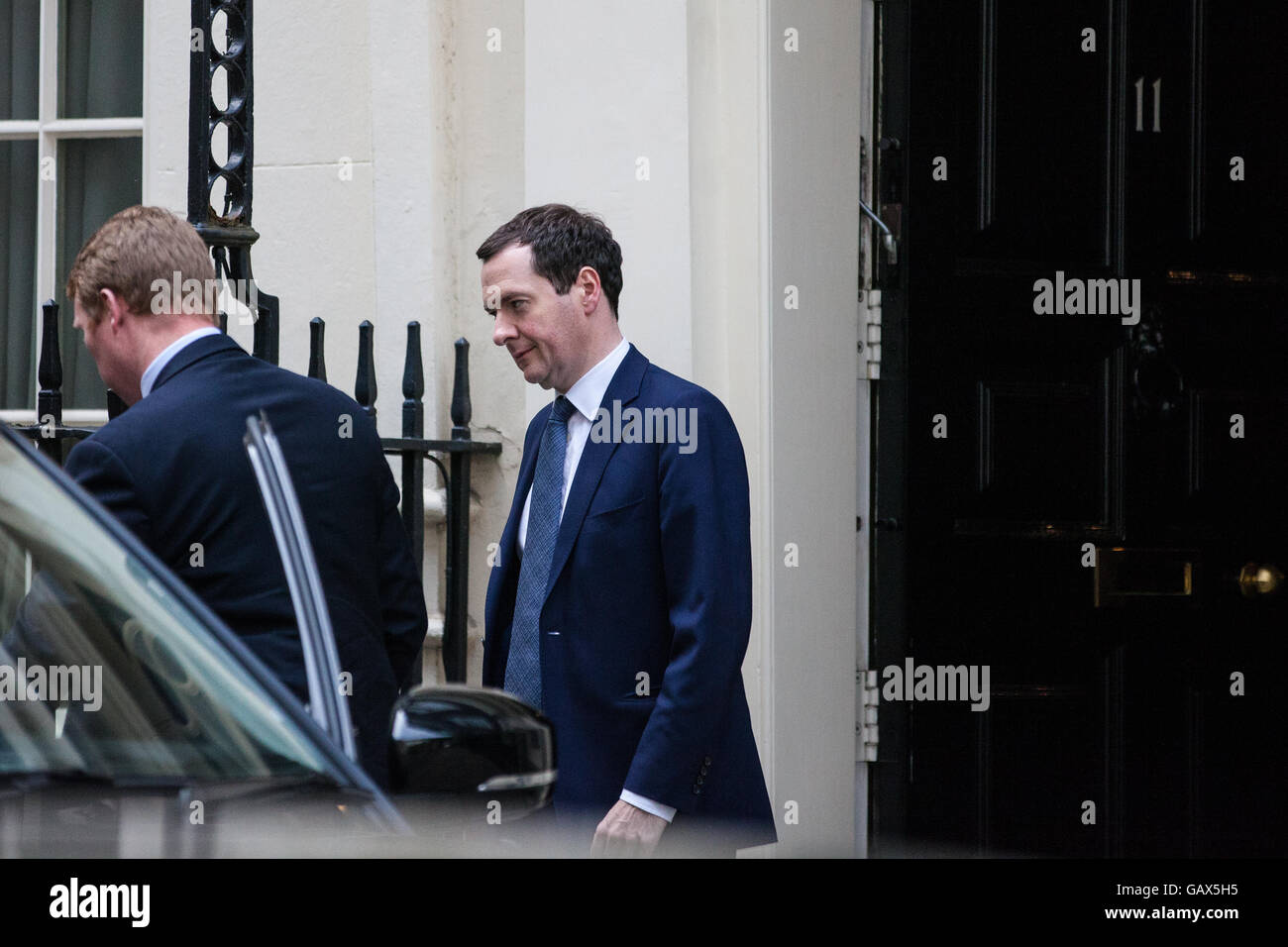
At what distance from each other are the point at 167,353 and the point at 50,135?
2.93m

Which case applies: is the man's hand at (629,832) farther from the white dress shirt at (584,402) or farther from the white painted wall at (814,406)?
→ the white painted wall at (814,406)

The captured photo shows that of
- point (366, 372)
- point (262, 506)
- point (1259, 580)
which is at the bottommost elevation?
point (1259, 580)

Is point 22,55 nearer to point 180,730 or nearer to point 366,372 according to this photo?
Result: point 366,372

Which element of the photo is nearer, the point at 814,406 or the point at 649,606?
the point at 649,606

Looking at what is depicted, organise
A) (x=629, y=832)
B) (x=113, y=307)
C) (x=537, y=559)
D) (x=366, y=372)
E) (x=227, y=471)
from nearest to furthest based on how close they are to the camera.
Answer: (x=227, y=471), (x=629, y=832), (x=113, y=307), (x=537, y=559), (x=366, y=372)

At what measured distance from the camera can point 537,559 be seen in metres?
3.10

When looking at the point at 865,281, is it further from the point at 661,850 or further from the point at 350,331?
the point at 661,850

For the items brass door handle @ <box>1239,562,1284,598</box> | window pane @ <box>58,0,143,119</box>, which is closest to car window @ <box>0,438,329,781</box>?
brass door handle @ <box>1239,562,1284,598</box>

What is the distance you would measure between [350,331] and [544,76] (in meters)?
0.97

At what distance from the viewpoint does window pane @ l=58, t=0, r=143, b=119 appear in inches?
213

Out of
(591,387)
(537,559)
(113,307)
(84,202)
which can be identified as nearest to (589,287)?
(591,387)

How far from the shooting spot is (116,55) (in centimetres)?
541

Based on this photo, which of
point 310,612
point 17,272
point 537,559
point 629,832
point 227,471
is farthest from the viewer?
point 17,272
